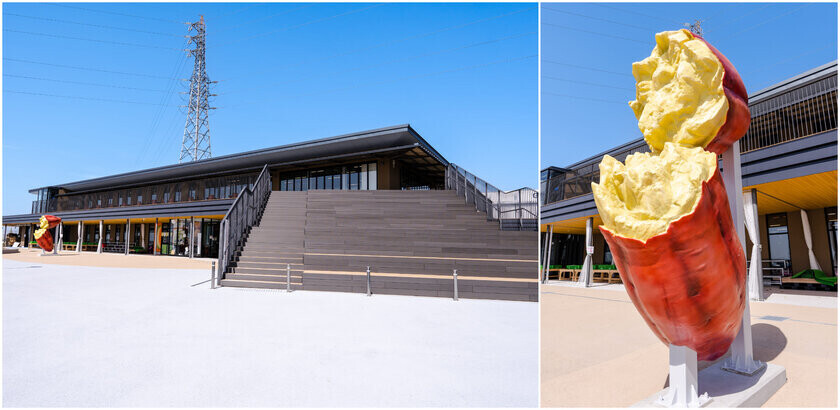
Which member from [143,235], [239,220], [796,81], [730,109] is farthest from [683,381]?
[143,235]

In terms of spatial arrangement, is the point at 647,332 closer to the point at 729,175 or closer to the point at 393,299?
the point at 729,175

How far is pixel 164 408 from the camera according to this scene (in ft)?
12.6

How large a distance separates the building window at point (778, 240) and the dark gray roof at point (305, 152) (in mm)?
15639

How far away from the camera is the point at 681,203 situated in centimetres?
310

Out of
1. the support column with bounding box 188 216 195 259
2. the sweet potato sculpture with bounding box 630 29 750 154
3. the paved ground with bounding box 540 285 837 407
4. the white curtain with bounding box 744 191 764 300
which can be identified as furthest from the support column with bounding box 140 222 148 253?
the sweet potato sculpture with bounding box 630 29 750 154

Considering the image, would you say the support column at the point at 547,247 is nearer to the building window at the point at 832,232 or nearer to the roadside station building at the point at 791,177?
the roadside station building at the point at 791,177

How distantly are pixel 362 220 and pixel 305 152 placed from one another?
8.31 m

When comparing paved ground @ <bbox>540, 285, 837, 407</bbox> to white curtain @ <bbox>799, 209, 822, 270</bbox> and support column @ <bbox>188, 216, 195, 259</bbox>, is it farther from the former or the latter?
support column @ <bbox>188, 216, 195, 259</bbox>

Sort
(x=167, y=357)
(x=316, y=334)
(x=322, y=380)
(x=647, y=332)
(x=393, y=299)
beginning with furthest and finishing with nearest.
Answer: (x=393, y=299) < (x=647, y=332) < (x=316, y=334) < (x=167, y=357) < (x=322, y=380)

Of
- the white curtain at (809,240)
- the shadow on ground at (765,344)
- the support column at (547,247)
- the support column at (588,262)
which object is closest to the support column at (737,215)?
the shadow on ground at (765,344)

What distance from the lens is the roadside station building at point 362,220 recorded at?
452 inches

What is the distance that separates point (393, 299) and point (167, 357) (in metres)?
5.35

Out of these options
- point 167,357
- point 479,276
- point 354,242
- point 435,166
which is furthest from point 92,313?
point 435,166

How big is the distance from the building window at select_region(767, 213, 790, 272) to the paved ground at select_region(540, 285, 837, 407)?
8763 millimetres
